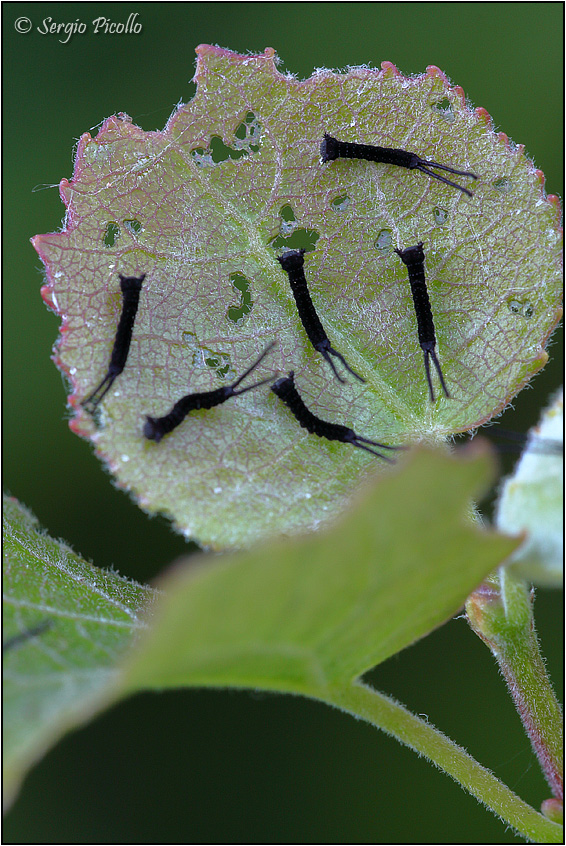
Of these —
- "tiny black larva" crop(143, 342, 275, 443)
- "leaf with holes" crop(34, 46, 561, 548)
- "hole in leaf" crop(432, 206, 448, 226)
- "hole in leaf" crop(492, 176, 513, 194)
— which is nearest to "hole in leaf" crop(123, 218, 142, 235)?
"leaf with holes" crop(34, 46, 561, 548)

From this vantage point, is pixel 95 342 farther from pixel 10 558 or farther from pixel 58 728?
pixel 58 728

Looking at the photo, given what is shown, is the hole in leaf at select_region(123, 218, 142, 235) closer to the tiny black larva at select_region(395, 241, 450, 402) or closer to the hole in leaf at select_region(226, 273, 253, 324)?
the hole in leaf at select_region(226, 273, 253, 324)

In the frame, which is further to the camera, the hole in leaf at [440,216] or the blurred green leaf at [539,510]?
the hole in leaf at [440,216]

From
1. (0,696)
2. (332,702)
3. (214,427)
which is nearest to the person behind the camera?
(0,696)

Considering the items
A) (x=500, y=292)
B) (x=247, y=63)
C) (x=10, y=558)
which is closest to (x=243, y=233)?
(x=247, y=63)

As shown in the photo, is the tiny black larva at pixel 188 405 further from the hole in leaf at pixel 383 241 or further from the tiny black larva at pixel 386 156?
the tiny black larva at pixel 386 156

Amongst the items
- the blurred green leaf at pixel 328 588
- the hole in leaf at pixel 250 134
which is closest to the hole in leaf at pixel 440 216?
the hole in leaf at pixel 250 134

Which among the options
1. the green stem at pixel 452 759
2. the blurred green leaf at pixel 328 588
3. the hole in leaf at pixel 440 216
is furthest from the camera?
the hole in leaf at pixel 440 216
